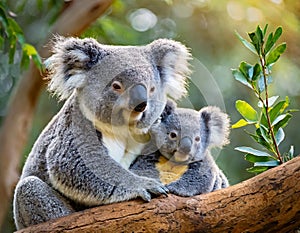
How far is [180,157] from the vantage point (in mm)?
2492

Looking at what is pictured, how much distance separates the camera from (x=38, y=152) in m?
2.65

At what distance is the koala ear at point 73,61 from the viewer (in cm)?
248

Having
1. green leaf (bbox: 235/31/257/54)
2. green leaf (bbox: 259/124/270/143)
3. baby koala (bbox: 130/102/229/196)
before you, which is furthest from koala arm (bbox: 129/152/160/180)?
green leaf (bbox: 235/31/257/54)

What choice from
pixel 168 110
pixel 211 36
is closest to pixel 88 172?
pixel 168 110

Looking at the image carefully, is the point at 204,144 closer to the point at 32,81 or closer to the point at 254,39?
the point at 254,39

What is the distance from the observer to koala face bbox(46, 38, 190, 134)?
2355mm

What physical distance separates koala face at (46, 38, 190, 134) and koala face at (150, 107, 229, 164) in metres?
0.10

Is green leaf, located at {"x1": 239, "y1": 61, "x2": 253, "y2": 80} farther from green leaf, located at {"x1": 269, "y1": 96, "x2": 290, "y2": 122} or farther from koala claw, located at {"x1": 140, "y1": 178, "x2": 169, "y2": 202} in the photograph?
koala claw, located at {"x1": 140, "y1": 178, "x2": 169, "y2": 202}

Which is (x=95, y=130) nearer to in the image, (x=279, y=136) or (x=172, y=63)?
(x=172, y=63)

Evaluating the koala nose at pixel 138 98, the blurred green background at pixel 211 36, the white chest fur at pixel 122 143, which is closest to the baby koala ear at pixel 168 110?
the white chest fur at pixel 122 143

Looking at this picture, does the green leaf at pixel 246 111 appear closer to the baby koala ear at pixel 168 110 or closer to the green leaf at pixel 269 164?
the green leaf at pixel 269 164

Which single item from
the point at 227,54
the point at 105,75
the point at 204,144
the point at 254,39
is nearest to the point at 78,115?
the point at 105,75

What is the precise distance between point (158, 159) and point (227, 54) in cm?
303

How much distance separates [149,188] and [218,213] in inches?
11.7
